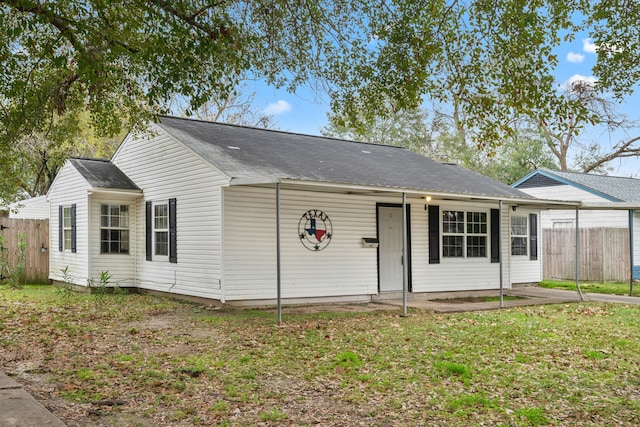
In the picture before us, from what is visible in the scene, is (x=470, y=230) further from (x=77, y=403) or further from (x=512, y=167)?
(x=512, y=167)

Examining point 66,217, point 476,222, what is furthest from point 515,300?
point 66,217

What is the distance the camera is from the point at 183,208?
12.6m

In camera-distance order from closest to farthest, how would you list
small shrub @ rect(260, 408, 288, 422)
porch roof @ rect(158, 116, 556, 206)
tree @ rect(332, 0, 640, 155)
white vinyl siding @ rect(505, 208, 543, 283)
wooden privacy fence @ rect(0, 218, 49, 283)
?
1. small shrub @ rect(260, 408, 288, 422)
2. tree @ rect(332, 0, 640, 155)
3. porch roof @ rect(158, 116, 556, 206)
4. wooden privacy fence @ rect(0, 218, 49, 283)
5. white vinyl siding @ rect(505, 208, 543, 283)

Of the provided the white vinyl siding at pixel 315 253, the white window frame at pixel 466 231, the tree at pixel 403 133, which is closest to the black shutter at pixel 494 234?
the white window frame at pixel 466 231

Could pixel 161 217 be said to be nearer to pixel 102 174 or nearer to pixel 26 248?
pixel 102 174

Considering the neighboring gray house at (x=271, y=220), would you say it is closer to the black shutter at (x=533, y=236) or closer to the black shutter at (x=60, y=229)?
the black shutter at (x=60, y=229)

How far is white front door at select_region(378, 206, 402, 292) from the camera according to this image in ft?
44.9

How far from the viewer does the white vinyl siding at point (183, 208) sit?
38.0ft

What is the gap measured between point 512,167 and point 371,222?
22.4m

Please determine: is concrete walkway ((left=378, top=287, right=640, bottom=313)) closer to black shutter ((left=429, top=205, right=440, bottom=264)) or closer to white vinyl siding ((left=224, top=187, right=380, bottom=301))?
black shutter ((left=429, top=205, right=440, bottom=264))

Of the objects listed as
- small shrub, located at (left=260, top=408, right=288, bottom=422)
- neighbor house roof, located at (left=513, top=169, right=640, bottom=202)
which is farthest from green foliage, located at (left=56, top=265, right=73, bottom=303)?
neighbor house roof, located at (left=513, top=169, right=640, bottom=202)

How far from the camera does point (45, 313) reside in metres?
10.6

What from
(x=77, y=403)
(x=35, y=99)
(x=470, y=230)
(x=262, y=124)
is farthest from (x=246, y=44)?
(x=262, y=124)

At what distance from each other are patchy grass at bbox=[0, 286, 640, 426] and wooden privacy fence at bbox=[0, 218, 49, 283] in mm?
5689
